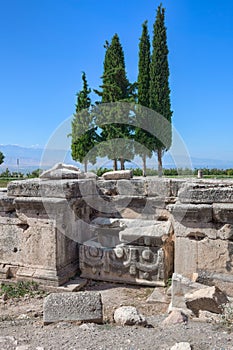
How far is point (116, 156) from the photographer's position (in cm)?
2005

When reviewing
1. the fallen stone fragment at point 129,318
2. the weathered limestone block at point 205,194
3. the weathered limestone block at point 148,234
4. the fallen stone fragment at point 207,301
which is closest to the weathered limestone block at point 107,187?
the weathered limestone block at point 148,234

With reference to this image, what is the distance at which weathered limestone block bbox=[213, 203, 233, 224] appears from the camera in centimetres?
382

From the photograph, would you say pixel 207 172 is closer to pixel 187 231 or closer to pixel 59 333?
pixel 187 231

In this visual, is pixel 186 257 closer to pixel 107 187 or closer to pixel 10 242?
pixel 107 187

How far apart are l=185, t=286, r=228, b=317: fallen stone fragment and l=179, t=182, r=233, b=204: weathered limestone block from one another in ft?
3.56

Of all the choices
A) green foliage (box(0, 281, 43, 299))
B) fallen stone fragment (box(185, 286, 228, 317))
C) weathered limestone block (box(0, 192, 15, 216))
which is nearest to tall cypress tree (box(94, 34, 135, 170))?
weathered limestone block (box(0, 192, 15, 216))

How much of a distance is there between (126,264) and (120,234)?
0.42m

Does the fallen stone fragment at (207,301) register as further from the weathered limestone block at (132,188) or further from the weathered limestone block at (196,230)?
the weathered limestone block at (132,188)

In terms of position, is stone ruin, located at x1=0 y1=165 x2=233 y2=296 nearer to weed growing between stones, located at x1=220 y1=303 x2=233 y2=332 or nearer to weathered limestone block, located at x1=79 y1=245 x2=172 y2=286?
weathered limestone block, located at x1=79 y1=245 x2=172 y2=286

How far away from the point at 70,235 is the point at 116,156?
15374 mm

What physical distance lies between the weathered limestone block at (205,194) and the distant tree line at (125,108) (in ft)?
52.1

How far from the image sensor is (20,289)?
14.7ft

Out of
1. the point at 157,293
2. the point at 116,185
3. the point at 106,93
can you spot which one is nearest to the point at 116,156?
the point at 106,93

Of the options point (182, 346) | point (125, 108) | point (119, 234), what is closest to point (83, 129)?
point (125, 108)
